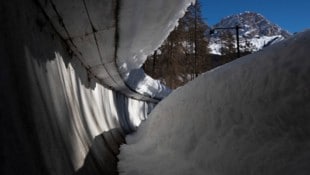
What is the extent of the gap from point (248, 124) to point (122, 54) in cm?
349

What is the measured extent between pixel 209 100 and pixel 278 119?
6.40 feet

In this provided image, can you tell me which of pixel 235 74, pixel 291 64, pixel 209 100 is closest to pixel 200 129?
pixel 209 100

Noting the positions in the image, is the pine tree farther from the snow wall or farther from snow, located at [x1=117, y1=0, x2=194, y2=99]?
the snow wall

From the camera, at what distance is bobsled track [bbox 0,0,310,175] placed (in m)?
2.45

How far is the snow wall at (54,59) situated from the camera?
7.38 ft

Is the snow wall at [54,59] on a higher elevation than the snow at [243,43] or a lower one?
lower

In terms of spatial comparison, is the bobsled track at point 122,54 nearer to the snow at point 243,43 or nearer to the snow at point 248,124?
the snow at point 248,124

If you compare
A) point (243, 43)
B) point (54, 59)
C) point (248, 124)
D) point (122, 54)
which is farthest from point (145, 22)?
point (243, 43)

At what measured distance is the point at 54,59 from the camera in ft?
13.2

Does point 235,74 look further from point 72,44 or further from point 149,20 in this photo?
point 72,44

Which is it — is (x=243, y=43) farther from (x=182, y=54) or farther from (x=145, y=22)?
(x=145, y=22)

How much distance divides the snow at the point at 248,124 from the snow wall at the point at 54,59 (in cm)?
132

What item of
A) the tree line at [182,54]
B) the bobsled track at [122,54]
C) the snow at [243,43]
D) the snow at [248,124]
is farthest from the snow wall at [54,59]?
the tree line at [182,54]

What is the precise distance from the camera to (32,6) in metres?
3.26
